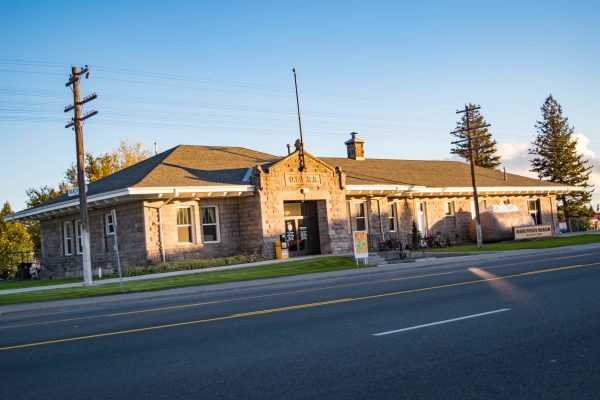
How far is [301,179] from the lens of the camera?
31.2 meters

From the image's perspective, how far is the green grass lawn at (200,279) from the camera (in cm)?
1917

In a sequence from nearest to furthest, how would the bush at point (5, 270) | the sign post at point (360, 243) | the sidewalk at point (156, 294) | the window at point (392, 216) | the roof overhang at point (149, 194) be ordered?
the sidewalk at point (156, 294) < the sign post at point (360, 243) < the roof overhang at point (149, 194) < the window at point (392, 216) < the bush at point (5, 270)

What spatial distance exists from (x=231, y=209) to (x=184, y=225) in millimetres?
2631

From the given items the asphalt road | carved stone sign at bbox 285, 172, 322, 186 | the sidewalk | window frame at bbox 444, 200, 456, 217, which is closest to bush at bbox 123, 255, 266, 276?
carved stone sign at bbox 285, 172, 322, 186

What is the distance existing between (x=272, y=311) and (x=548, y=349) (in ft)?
18.8

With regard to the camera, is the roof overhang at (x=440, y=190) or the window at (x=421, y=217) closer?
the roof overhang at (x=440, y=190)

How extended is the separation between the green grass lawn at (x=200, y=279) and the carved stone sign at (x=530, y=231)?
15.8 metres

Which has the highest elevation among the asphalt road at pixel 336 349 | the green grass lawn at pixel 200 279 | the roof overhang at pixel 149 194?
the roof overhang at pixel 149 194

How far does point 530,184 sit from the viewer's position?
46.1 meters

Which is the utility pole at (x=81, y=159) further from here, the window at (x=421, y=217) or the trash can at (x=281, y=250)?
the window at (x=421, y=217)

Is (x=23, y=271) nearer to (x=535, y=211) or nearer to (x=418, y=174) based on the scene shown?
(x=418, y=174)

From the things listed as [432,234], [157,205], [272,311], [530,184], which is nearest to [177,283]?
[157,205]

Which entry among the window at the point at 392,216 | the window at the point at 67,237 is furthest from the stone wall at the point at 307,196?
the window at the point at 67,237

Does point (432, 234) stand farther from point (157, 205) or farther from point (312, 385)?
point (312, 385)
